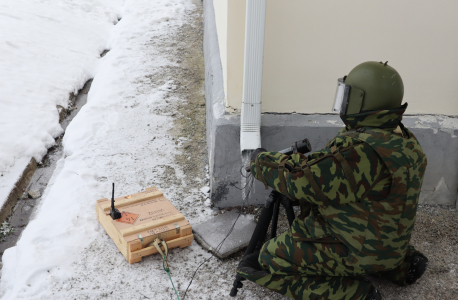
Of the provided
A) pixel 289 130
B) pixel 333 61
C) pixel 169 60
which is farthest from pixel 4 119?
pixel 333 61

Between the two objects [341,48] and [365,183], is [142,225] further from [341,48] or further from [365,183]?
[341,48]

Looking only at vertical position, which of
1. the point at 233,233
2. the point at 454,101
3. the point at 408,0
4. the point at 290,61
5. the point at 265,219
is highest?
the point at 408,0

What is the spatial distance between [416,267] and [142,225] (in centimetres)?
193

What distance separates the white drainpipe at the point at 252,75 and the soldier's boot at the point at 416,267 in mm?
1361

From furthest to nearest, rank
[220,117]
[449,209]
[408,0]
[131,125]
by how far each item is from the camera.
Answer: [131,125] < [449,209] < [220,117] < [408,0]

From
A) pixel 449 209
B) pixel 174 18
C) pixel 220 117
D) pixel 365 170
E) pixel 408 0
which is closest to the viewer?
pixel 365 170

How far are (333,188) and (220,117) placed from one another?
4.75ft

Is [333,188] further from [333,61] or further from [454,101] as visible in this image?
[454,101]

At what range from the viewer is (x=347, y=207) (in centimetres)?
226

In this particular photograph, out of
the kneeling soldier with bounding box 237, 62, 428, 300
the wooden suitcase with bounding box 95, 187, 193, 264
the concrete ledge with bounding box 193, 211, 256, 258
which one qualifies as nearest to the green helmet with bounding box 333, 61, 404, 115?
the kneeling soldier with bounding box 237, 62, 428, 300

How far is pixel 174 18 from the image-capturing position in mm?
9086

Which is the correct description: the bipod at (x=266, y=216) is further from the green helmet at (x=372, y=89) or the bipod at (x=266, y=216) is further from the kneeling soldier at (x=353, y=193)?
the green helmet at (x=372, y=89)

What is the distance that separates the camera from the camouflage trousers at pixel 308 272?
94.3 inches

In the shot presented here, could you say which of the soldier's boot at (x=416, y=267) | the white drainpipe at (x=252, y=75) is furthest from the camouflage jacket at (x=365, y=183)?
the white drainpipe at (x=252, y=75)
